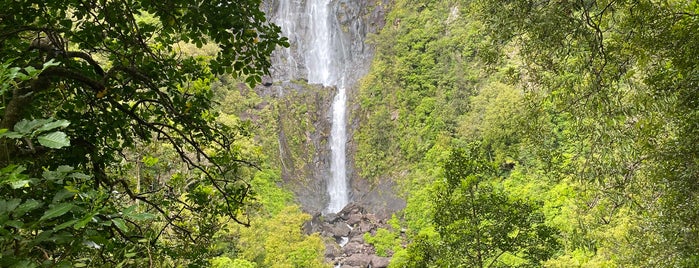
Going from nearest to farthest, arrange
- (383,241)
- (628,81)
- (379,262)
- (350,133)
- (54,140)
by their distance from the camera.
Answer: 1. (54,140)
2. (628,81)
3. (379,262)
4. (383,241)
5. (350,133)

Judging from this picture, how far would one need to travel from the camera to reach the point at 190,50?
24031 mm

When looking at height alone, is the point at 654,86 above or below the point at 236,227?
above

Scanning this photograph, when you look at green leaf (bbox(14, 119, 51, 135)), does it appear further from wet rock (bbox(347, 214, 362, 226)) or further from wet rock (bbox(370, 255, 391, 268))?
wet rock (bbox(347, 214, 362, 226))

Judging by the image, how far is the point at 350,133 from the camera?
29.3 m

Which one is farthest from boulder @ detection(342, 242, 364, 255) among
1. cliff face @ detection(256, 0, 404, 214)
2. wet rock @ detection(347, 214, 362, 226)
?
cliff face @ detection(256, 0, 404, 214)

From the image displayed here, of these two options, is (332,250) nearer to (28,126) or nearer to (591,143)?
(591,143)

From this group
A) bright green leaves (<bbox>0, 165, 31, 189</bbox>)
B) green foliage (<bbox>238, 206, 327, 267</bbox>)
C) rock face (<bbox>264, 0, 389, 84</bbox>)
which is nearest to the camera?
bright green leaves (<bbox>0, 165, 31, 189</bbox>)

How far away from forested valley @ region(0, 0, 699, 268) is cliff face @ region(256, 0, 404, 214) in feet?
0.45

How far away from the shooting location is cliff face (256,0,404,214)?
1114 inches

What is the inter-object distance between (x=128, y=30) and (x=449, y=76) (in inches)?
898

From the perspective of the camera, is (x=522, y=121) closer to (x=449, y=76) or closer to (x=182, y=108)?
(x=182, y=108)

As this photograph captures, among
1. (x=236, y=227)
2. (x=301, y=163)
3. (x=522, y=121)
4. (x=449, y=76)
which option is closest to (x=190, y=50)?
(x=301, y=163)

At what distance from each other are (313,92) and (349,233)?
10515mm

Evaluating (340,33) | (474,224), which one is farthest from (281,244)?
(340,33)
